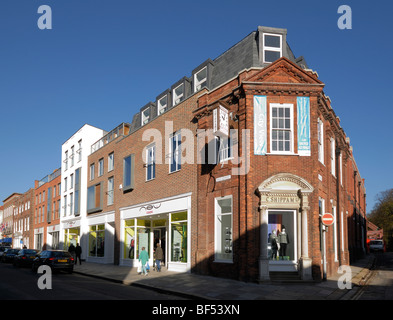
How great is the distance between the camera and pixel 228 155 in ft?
60.7

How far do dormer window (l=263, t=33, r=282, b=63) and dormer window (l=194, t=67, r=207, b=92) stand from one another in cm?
424

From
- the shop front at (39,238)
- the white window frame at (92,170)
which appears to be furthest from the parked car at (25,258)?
the shop front at (39,238)

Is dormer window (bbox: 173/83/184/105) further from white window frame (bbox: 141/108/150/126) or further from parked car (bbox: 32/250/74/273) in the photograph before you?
parked car (bbox: 32/250/74/273)

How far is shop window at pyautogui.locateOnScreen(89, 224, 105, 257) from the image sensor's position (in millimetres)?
31638

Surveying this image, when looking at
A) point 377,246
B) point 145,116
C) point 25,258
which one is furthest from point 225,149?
point 377,246

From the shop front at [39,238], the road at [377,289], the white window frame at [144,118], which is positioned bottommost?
the shop front at [39,238]

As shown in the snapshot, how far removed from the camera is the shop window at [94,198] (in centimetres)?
3266

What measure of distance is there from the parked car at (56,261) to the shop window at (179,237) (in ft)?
20.8

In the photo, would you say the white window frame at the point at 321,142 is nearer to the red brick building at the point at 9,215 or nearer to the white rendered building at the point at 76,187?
the white rendered building at the point at 76,187

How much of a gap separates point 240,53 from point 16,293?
14739 millimetres

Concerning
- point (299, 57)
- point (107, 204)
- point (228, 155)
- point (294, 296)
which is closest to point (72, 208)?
point (107, 204)

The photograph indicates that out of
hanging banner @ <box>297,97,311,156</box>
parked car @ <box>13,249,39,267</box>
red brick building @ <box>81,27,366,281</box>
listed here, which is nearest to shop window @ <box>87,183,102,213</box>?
parked car @ <box>13,249,39,267</box>

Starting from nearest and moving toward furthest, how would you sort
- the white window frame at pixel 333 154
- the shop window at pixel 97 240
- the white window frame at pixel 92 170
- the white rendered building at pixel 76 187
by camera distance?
the white window frame at pixel 333 154 < the shop window at pixel 97 240 < the white window frame at pixel 92 170 < the white rendered building at pixel 76 187
